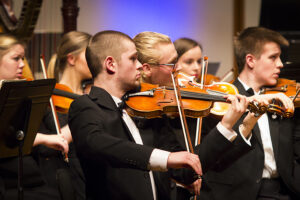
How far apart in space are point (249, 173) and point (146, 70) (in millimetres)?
787

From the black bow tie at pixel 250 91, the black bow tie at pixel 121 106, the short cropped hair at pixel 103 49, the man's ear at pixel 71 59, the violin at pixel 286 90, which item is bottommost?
the black bow tie at pixel 250 91

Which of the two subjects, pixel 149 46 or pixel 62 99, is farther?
pixel 62 99

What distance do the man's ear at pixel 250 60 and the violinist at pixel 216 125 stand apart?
2.10ft

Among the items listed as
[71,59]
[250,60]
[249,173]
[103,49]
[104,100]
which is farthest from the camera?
[71,59]

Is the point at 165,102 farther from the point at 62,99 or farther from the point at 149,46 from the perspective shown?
the point at 62,99

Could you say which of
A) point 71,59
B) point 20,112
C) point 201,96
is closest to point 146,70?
point 201,96

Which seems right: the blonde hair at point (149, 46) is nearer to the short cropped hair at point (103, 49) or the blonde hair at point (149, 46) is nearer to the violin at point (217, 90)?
the violin at point (217, 90)

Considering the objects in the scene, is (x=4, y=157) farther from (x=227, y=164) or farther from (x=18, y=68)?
(x=227, y=164)

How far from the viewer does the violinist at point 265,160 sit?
2.50m

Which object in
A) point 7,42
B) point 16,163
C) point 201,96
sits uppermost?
point 7,42

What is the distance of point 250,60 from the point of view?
2883mm

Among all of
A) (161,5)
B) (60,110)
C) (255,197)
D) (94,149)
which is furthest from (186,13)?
(94,149)

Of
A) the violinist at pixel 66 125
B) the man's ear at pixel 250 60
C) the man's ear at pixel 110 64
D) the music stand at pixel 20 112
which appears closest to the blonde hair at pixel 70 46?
the violinist at pixel 66 125

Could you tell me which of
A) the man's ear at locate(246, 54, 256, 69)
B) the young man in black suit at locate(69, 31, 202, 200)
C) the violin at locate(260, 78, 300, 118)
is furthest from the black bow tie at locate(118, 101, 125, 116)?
the man's ear at locate(246, 54, 256, 69)
